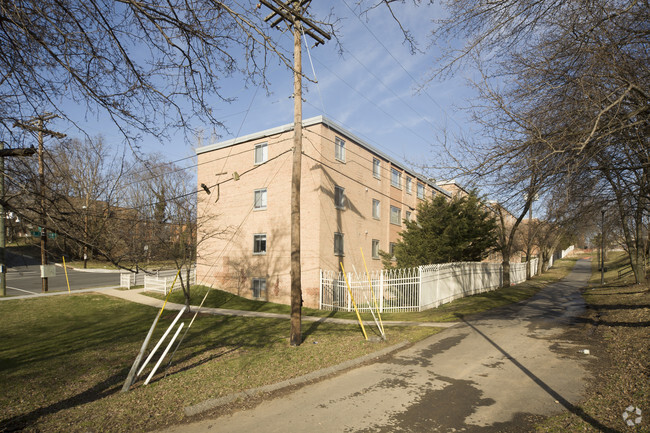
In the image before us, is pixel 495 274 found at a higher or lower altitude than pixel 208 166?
lower

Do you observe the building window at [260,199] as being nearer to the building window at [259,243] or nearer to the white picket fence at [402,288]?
the building window at [259,243]

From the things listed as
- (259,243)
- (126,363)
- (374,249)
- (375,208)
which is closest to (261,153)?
(259,243)

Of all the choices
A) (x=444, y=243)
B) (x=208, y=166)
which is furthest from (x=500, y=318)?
(x=208, y=166)

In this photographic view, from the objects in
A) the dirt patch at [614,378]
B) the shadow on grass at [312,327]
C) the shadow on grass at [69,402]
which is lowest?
the shadow on grass at [312,327]

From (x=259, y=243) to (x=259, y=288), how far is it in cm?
263

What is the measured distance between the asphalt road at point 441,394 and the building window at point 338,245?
36.8 ft

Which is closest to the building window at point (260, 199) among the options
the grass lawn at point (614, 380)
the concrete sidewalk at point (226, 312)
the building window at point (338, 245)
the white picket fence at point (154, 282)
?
the building window at point (338, 245)

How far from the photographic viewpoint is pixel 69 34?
432 centimetres

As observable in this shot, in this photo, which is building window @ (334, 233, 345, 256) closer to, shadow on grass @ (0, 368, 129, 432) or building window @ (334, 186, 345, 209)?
building window @ (334, 186, 345, 209)

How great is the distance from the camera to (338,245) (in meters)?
20.9

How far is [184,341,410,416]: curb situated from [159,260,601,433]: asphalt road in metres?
0.28

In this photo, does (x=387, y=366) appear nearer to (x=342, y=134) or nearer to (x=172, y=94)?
(x=172, y=94)

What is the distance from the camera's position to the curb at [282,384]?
5.54m

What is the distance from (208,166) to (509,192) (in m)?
20.9
